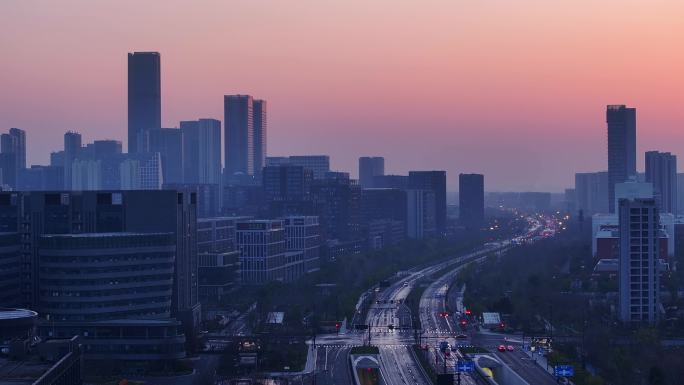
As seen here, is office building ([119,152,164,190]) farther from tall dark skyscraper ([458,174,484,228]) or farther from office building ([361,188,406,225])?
tall dark skyscraper ([458,174,484,228])

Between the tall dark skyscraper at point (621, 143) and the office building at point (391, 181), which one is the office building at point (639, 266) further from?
the office building at point (391, 181)

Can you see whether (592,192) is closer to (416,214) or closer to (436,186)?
(436,186)

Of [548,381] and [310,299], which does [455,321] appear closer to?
[310,299]


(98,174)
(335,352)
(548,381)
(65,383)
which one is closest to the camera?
(65,383)

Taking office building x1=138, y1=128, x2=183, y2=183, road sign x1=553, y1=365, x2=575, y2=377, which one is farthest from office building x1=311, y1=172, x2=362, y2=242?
office building x1=138, y1=128, x2=183, y2=183

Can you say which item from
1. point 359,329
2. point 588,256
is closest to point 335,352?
point 359,329

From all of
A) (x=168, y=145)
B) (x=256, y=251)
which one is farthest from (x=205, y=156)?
(x=256, y=251)
